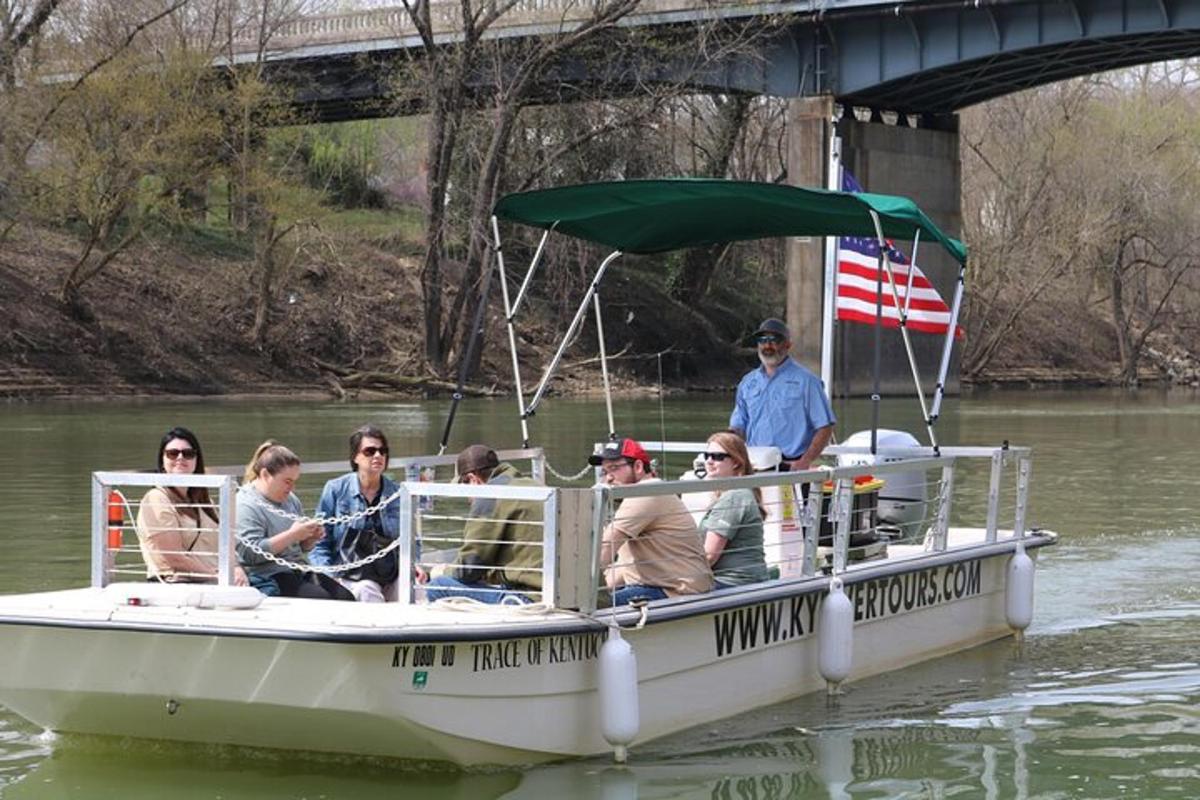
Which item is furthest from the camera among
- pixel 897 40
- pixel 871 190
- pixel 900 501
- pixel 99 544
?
pixel 871 190

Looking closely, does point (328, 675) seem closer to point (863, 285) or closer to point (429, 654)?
point (429, 654)

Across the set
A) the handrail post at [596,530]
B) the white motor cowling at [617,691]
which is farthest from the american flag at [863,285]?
the white motor cowling at [617,691]

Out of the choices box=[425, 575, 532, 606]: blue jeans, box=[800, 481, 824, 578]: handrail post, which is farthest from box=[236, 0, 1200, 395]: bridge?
box=[425, 575, 532, 606]: blue jeans

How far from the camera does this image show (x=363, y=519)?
1035cm

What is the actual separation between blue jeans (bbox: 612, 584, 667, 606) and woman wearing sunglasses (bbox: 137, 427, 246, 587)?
1.73m

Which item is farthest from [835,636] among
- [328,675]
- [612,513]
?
[328,675]

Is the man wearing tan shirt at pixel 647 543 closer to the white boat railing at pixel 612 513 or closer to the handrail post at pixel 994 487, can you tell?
the white boat railing at pixel 612 513

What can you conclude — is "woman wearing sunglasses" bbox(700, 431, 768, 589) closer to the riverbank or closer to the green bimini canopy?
the green bimini canopy

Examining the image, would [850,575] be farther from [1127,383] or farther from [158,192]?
[1127,383]

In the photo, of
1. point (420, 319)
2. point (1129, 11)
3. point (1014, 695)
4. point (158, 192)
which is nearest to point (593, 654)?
point (1014, 695)

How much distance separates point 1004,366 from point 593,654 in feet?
192

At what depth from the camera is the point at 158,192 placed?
46.0m

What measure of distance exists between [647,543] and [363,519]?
4.85 feet

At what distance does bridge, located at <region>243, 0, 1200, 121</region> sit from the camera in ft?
141
